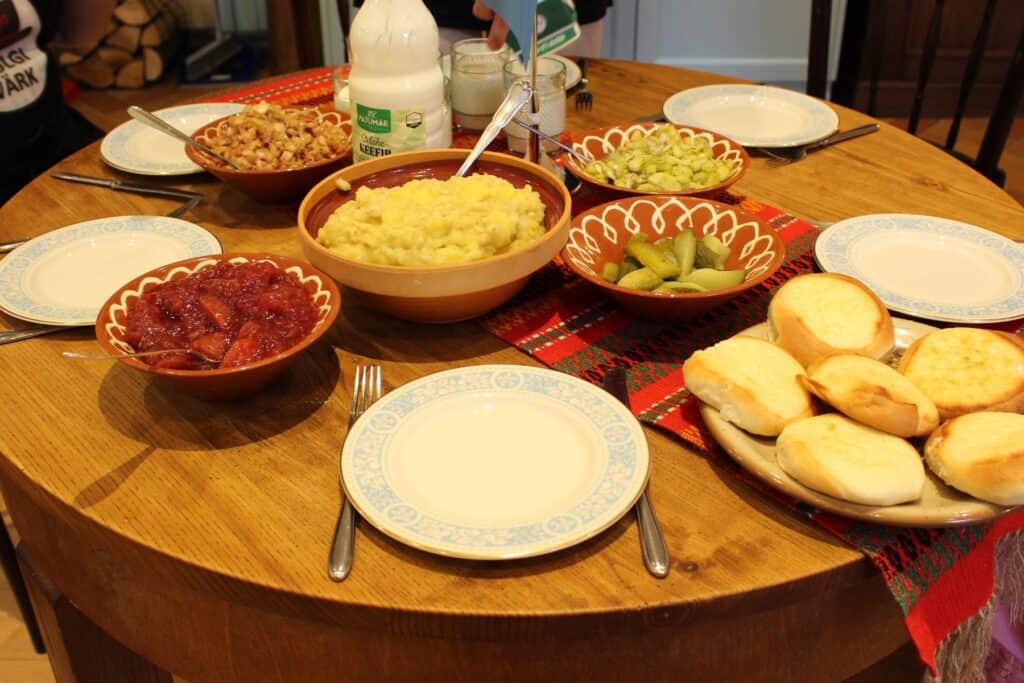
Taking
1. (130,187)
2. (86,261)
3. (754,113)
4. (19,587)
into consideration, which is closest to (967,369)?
(754,113)

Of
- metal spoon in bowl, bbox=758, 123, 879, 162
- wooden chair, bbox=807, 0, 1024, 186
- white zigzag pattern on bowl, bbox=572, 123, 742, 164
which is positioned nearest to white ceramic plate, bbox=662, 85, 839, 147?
metal spoon in bowl, bbox=758, 123, 879, 162

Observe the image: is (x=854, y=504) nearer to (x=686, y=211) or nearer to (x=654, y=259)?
(x=654, y=259)

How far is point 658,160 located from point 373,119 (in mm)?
438

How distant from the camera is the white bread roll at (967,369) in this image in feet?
2.99

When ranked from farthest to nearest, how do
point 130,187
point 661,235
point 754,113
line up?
point 754,113
point 130,187
point 661,235

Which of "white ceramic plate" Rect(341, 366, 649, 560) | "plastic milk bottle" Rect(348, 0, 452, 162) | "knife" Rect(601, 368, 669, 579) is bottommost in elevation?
"knife" Rect(601, 368, 669, 579)

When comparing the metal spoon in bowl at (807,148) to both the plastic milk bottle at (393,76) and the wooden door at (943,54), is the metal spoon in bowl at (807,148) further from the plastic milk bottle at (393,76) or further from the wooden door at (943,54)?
the wooden door at (943,54)

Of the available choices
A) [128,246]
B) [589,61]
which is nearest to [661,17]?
[589,61]

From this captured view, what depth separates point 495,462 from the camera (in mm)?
907

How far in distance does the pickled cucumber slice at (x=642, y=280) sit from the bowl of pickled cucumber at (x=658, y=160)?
23 centimetres

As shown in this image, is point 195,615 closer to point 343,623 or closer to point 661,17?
point 343,623

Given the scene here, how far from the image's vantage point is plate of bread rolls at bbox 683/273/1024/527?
2.66 feet

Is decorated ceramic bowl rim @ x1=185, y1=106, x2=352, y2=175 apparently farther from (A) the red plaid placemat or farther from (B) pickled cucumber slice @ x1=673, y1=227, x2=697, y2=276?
(B) pickled cucumber slice @ x1=673, y1=227, x2=697, y2=276

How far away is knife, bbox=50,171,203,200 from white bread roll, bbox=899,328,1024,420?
3.59 ft
